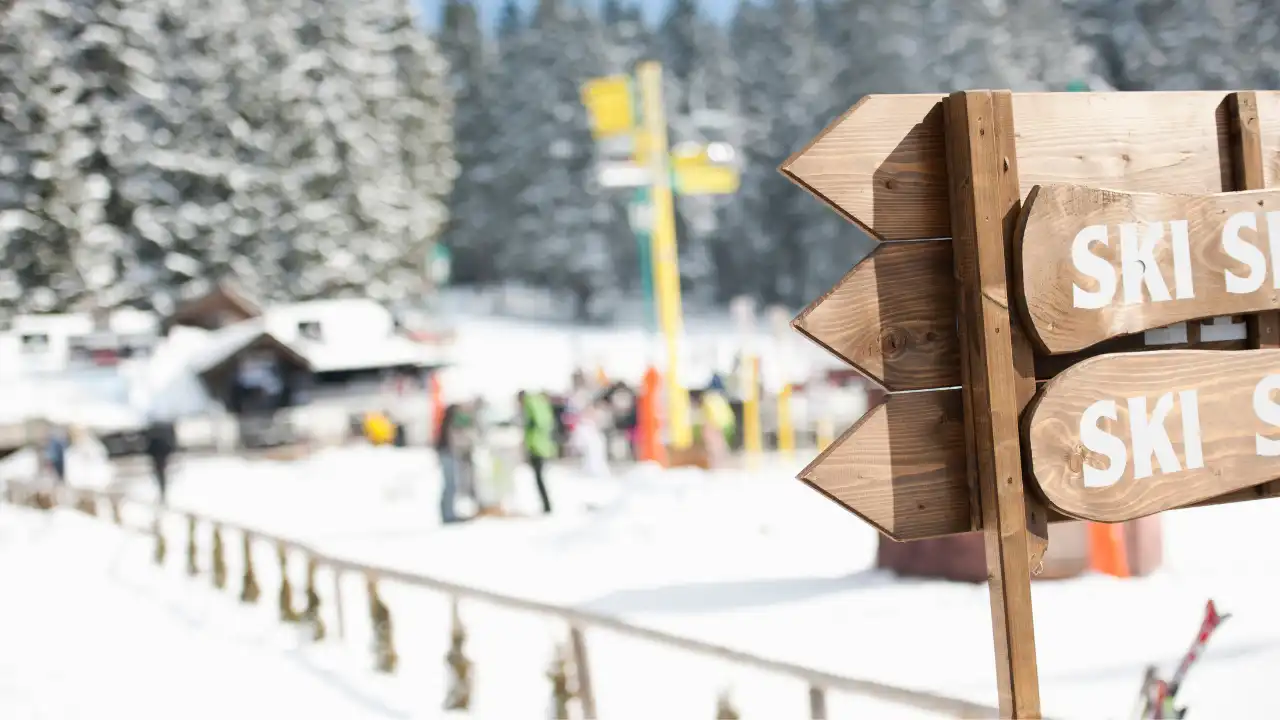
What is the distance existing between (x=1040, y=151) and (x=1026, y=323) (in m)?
0.45

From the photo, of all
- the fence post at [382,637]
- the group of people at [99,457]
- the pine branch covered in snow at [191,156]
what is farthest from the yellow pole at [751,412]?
the pine branch covered in snow at [191,156]

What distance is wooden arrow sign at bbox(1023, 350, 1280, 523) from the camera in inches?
125

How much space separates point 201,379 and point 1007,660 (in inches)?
1422

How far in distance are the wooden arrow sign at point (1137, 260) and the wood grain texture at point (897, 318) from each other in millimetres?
201

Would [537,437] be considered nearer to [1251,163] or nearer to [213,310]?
[1251,163]

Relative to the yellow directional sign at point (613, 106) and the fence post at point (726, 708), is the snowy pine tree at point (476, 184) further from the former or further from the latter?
the fence post at point (726, 708)

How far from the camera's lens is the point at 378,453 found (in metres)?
27.9

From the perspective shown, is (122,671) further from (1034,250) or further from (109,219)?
(109,219)

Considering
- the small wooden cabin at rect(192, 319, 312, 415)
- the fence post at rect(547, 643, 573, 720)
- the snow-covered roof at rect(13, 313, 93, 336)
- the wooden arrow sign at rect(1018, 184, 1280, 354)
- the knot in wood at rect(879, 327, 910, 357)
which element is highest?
the snow-covered roof at rect(13, 313, 93, 336)

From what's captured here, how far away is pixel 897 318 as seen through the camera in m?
3.15

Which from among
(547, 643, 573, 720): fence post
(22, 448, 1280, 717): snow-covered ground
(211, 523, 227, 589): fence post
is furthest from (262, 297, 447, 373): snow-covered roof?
(547, 643, 573, 720): fence post

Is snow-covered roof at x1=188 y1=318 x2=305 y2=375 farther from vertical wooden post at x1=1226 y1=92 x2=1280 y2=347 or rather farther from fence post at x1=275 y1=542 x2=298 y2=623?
vertical wooden post at x1=1226 y1=92 x2=1280 y2=347

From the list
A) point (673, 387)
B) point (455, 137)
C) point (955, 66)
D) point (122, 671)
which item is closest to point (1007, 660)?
point (122, 671)

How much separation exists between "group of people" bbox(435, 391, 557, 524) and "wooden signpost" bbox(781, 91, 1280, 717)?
12.6 metres
